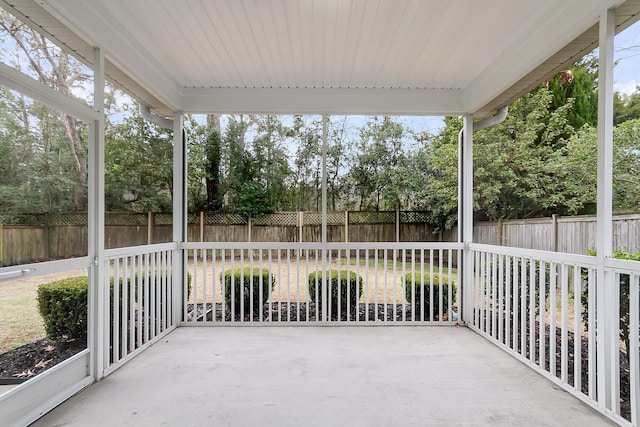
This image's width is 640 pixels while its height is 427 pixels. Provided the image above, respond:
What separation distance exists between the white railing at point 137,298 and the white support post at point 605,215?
3212 mm

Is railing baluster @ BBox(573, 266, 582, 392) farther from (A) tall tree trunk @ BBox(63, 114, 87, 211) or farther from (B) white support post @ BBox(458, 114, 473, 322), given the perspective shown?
(A) tall tree trunk @ BBox(63, 114, 87, 211)

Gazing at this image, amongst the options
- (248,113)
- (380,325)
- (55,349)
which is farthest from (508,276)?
(55,349)

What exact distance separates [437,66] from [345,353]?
2792 millimetres

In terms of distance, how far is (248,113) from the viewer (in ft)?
13.0

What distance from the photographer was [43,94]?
6.49ft

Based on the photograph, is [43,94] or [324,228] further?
[324,228]

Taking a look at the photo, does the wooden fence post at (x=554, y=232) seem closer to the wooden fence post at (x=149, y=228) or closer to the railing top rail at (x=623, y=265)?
the railing top rail at (x=623, y=265)

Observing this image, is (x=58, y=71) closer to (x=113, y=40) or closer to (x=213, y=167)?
(x=113, y=40)

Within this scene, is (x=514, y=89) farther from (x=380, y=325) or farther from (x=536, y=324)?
(x=380, y=325)

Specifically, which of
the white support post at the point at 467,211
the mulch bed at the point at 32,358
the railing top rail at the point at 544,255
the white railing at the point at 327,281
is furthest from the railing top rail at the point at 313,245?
the mulch bed at the point at 32,358

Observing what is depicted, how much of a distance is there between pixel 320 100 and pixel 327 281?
2040 millimetres

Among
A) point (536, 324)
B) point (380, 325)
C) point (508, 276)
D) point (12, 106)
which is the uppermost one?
point (12, 106)

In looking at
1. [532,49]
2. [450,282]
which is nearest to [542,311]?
[450,282]

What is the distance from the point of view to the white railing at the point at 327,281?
3.90 metres
